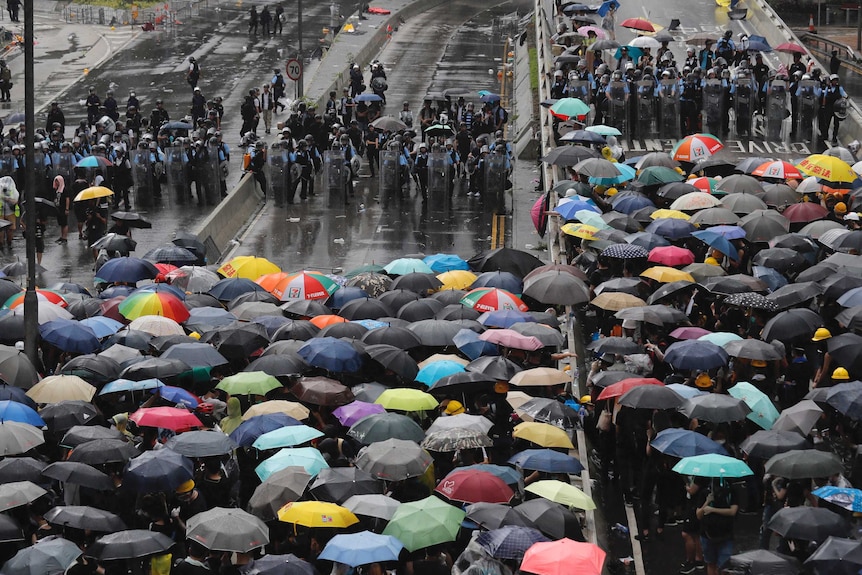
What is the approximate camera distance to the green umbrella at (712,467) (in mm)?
14445

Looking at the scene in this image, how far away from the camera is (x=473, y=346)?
1894 cm

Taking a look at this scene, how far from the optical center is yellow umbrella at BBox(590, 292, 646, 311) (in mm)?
20562

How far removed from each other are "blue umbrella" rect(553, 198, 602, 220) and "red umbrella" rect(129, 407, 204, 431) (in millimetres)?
10554

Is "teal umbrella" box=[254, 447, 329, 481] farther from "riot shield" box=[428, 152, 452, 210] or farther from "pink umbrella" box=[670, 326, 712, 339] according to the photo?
"riot shield" box=[428, 152, 452, 210]

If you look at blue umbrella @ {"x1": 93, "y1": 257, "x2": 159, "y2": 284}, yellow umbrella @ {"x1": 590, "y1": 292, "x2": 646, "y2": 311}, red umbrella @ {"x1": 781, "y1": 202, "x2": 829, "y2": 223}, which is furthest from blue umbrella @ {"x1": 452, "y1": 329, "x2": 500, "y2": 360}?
red umbrella @ {"x1": 781, "y1": 202, "x2": 829, "y2": 223}

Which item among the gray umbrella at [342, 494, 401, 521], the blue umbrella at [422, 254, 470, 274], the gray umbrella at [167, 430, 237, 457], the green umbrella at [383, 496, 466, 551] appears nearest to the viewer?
the green umbrella at [383, 496, 466, 551]

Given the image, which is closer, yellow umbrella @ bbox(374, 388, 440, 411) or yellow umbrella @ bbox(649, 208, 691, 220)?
yellow umbrella @ bbox(374, 388, 440, 411)

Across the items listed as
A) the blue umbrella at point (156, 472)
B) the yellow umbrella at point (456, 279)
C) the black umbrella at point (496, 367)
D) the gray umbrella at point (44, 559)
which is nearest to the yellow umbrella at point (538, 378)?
the black umbrella at point (496, 367)

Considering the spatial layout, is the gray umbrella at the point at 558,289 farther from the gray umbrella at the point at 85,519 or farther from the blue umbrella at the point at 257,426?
the gray umbrella at the point at 85,519

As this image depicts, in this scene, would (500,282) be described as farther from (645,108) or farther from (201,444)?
(645,108)

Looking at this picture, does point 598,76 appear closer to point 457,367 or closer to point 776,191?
point 776,191

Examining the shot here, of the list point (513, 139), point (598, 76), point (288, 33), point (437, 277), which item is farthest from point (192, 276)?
point (288, 33)

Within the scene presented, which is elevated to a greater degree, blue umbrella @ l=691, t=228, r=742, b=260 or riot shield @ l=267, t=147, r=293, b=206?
blue umbrella @ l=691, t=228, r=742, b=260

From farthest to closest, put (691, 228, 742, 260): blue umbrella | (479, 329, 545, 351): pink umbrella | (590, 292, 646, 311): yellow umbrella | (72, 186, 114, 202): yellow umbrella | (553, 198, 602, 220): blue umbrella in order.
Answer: (72, 186, 114, 202): yellow umbrella → (553, 198, 602, 220): blue umbrella → (691, 228, 742, 260): blue umbrella → (590, 292, 646, 311): yellow umbrella → (479, 329, 545, 351): pink umbrella
